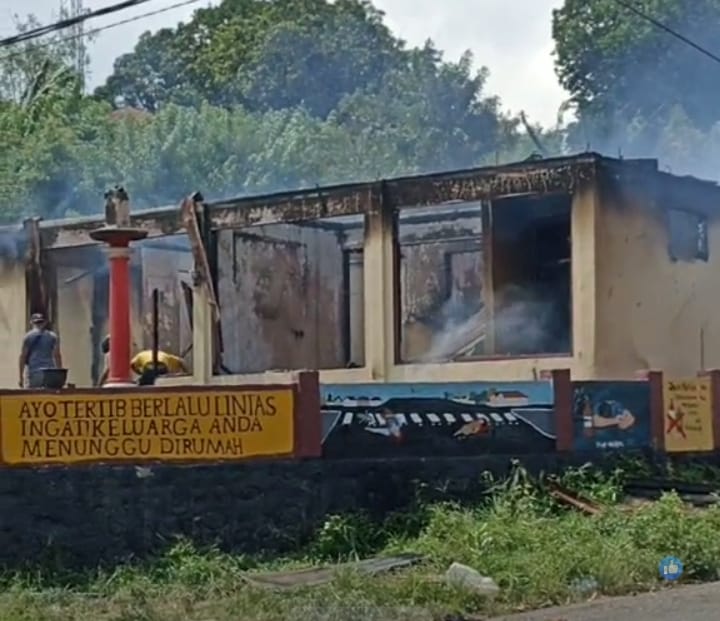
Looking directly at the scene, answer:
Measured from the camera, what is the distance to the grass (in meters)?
11.2

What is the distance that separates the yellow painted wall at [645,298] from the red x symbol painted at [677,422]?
150 centimetres

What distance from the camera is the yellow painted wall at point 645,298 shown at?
18625mm

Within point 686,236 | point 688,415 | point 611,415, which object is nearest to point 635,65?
point 686,236

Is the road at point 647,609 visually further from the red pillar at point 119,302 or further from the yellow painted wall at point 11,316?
the yellow painted wall at point 11,316

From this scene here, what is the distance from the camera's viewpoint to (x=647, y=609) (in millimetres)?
11094

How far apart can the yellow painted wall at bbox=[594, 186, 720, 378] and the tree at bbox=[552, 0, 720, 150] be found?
20611 millimetres

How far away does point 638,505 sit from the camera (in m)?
15.2

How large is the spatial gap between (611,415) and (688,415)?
135 centimetres

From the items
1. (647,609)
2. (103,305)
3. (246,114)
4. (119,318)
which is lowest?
(647,609)

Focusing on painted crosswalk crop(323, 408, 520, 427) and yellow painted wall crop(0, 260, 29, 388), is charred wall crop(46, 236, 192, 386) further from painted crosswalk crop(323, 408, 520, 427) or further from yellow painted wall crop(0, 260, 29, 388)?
painted crosswalk crop(323, 408, 520, 427)

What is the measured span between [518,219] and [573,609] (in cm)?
972

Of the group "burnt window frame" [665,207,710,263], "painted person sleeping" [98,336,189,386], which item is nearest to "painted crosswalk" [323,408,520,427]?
"burnt window frame" [665,207,710,263]

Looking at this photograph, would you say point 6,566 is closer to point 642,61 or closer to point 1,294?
point 1,294

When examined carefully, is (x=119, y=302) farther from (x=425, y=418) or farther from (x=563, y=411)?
(x=563, y=411)
